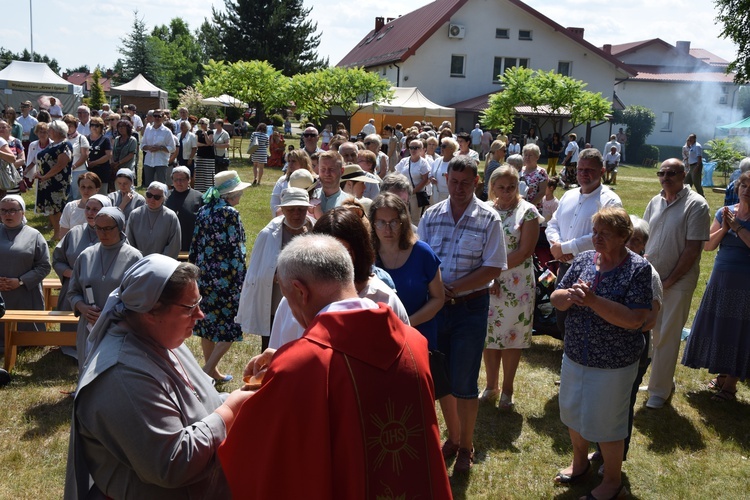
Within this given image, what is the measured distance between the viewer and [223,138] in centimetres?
1700

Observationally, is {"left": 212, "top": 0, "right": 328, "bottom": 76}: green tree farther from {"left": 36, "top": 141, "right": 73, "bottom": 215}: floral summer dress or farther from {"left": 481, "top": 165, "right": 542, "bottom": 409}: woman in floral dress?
{"left": 481, "top": 165, "right": 542, "bottom": 409}: woman in floral dress

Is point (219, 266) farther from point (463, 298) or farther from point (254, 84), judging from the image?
point (254, 84)

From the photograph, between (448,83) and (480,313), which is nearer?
(480,313)

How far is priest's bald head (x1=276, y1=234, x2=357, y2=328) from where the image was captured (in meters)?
2.31

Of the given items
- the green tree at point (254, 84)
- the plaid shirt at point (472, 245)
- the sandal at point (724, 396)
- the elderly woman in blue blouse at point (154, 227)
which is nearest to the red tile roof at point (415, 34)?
the green tree at point (254, 84)

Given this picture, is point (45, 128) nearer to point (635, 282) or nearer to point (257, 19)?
point (635, 282)

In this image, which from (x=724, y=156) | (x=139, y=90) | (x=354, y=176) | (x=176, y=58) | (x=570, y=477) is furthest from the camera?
(x=176, y=58)

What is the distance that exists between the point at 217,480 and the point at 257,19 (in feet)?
169

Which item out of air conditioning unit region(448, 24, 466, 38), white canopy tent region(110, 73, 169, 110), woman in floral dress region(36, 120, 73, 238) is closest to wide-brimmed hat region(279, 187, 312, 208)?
woman in floral dress region(36, 120, 73, 238)

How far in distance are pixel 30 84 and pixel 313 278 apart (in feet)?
100

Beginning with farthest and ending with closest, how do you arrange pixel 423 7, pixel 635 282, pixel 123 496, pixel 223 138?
pixel 423 7 < pixel 223 138 < pixel 635 282 < pixel 123 496

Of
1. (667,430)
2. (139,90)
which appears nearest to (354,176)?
(667,430)

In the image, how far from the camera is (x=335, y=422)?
6.65 feet

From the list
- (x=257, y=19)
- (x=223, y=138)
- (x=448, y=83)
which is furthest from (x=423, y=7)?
(x=223, y=138)
